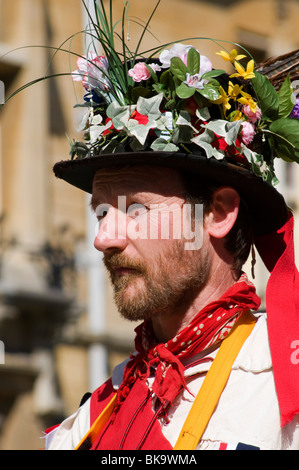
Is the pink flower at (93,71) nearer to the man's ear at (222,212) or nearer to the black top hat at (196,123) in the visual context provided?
Answer: the black top hat at (196,123)

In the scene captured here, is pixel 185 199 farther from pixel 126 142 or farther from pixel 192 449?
pixel 192 449

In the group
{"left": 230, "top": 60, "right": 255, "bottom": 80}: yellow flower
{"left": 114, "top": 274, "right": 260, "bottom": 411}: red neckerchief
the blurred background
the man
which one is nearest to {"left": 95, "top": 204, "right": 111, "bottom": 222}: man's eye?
the man

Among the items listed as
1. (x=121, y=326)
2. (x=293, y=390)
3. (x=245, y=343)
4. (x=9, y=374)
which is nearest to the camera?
(x=293, y=390)

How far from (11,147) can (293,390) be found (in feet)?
28.1

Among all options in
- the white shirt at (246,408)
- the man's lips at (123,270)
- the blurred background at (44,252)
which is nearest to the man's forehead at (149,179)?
the man's lips at (123,270)

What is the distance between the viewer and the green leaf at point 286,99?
306cm

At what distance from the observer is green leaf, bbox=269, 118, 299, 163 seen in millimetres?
3031

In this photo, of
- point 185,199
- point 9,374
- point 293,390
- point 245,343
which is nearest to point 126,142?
point 185,199

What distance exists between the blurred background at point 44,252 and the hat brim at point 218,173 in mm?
7073

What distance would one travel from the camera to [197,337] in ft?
9.58

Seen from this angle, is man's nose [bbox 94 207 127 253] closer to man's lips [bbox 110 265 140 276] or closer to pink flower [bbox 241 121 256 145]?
man's lips [bbox 110 265 140 276]

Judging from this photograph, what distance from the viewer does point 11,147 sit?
36.0 feet

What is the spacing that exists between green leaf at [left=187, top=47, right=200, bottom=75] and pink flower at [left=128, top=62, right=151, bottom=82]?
4.6 inches

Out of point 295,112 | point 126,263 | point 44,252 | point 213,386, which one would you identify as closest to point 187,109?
point 295,112
